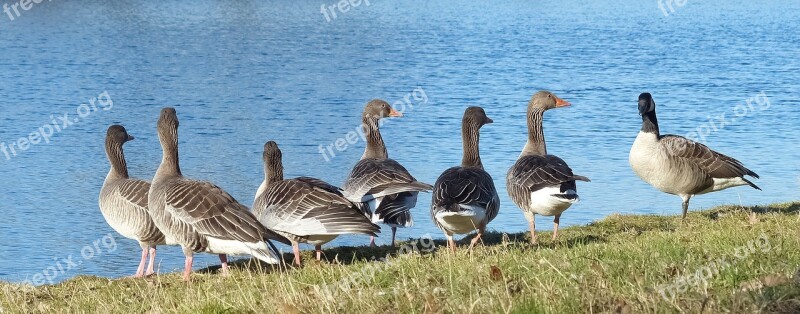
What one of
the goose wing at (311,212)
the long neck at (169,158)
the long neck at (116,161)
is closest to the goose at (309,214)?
the goose wing at (311,212)

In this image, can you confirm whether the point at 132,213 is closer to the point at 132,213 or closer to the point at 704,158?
the point at 132,213

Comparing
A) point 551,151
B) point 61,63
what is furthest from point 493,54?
point 551,151

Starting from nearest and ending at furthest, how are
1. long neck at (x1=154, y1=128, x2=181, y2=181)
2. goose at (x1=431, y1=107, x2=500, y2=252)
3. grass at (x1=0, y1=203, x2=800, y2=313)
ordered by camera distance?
1. grass at (x1=0, y1=203, x2=800, y2=313)
2. goose at (x1=431, y1=107, x2=500, y2=252)
3. long neck at (x1=154, y1=128, x2=181, y2=181)

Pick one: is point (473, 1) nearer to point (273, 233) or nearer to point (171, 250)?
point (171, 250)

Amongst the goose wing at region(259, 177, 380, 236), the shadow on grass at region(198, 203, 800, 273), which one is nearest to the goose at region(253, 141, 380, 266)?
the goose wing at region(259, 177, 380, 236)

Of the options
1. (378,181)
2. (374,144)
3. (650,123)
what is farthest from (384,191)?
(650,123)

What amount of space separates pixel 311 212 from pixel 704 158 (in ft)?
19.4

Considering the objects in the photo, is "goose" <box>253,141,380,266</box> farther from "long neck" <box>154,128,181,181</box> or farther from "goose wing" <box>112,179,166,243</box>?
"goose wing" <box>112,179,166,243</box>

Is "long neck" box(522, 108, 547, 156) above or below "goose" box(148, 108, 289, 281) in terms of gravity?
above

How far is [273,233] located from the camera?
32.7 ft

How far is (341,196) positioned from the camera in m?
10.6

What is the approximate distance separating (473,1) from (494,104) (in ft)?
202

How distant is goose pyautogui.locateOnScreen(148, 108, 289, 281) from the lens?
31.8 ft

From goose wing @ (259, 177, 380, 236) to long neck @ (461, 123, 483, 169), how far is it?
2.40m
